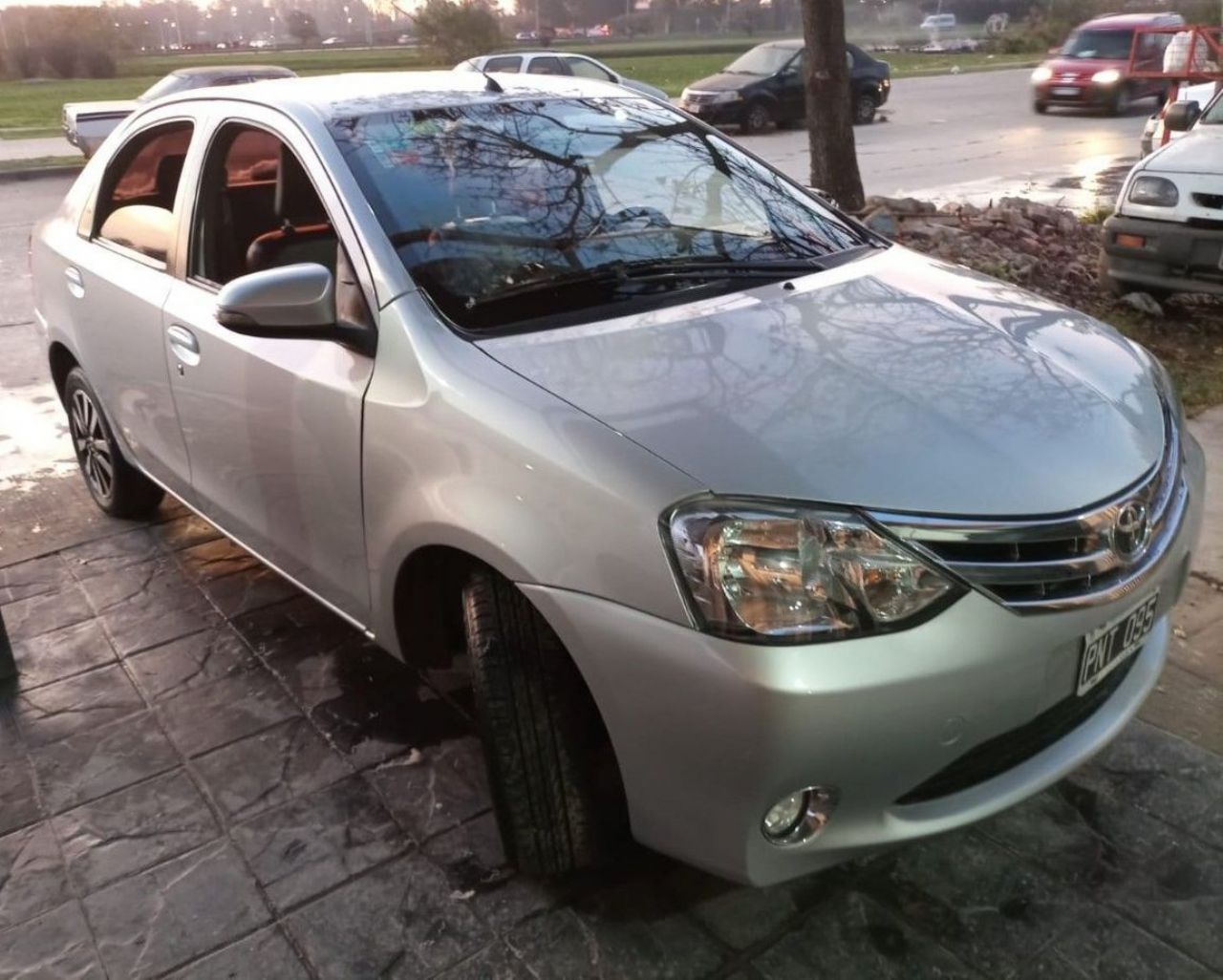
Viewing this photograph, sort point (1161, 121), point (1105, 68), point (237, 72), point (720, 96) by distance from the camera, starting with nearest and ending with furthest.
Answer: point (1161, 121), point (237, 72), point (720, 96), point (1105, 68)

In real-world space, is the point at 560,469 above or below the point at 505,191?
below

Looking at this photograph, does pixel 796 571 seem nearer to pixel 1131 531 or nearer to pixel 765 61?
pixel 1131 531

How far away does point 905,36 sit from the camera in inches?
2260

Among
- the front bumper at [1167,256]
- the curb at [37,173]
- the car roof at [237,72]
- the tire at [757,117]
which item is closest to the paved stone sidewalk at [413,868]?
the front bumper at [1167,256]

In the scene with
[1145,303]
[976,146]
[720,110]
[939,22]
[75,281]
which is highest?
[75,281]

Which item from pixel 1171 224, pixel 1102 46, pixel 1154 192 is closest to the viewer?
pixel 1171 224

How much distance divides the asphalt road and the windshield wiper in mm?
10245

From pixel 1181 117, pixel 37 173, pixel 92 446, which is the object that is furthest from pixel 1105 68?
pixel 92 446

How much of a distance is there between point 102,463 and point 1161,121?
10.7 metres

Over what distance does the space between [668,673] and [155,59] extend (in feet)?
187

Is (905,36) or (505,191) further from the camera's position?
(905,36)

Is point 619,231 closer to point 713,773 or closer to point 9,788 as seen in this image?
point 713,773

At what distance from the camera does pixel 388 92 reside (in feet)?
10.6

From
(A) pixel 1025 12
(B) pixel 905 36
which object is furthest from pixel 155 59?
(A) pixel 1025 12
